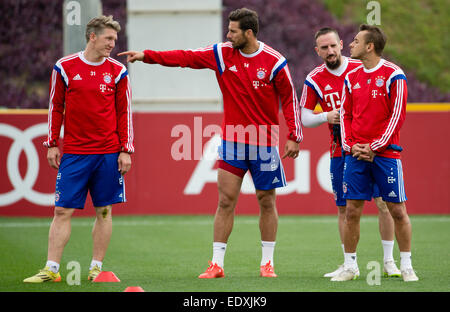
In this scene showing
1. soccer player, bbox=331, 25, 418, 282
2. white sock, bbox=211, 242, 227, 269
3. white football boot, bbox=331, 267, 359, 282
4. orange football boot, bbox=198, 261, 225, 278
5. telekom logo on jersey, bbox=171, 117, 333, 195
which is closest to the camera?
soccer player, bbox=331, 25, 418, 282

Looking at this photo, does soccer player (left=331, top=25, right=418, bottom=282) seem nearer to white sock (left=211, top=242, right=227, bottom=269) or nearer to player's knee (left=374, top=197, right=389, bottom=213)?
player's knee (left=374, top=197, right=389, bottom=213)

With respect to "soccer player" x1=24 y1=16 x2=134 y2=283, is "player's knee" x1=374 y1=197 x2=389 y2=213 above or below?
below

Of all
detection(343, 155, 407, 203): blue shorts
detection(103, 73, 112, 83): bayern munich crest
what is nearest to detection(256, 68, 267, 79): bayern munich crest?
detection(343, 155, 407, 203): blue shorts

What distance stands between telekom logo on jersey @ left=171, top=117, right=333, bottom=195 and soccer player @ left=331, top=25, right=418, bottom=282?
255 inches

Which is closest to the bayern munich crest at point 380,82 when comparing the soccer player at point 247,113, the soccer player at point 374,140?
the soccer player at point 374,140

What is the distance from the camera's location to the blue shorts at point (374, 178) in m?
7.29

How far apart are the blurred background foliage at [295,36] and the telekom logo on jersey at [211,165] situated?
9494 mm

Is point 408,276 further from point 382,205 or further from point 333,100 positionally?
point 333,100

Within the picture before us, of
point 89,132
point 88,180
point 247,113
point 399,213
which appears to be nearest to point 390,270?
point 399,213

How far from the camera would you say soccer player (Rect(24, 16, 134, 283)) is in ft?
24.7

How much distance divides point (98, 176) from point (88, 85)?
2.68ft

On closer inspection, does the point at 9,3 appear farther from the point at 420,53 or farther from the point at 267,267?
the point at 267,267
